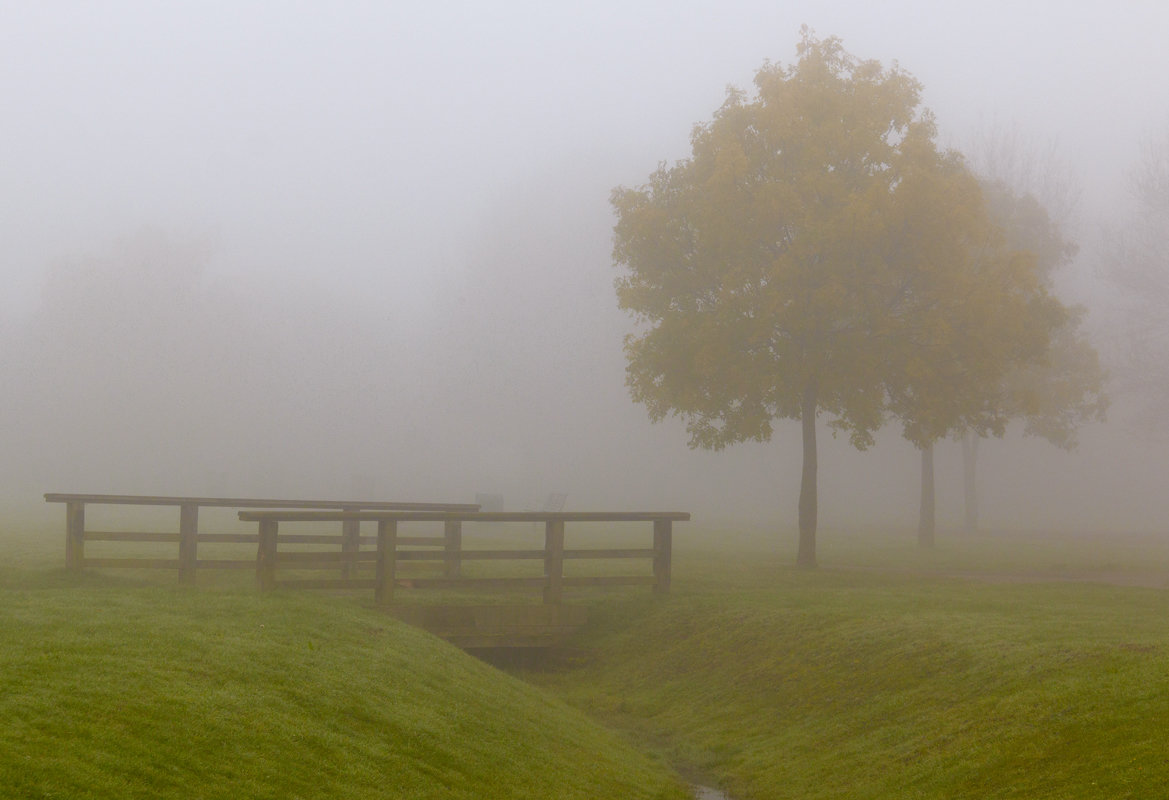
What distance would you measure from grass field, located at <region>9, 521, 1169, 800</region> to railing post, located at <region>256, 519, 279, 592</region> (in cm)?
55

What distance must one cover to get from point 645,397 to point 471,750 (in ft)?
60.6

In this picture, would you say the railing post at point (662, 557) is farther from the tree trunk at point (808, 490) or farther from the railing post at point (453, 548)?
the tree trunk at point (808, 490)

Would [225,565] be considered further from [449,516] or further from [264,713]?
[264,713]

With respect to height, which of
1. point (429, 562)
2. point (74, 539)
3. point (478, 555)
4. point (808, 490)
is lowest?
point (429, 562)

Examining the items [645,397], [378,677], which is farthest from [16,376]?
[378,677]

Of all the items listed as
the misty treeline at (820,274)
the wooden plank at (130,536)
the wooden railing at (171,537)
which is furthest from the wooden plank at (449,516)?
the misty treeline at (820,274)

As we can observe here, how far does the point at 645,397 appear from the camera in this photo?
2892 cm

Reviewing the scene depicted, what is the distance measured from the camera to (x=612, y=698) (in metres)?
16.3

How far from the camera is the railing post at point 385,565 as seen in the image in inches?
714

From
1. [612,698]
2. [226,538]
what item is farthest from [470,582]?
[226,538]

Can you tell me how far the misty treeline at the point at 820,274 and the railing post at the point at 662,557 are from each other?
6.37 meters

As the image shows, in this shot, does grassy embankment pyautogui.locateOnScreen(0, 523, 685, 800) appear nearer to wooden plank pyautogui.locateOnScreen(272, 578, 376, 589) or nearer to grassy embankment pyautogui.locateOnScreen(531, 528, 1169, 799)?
wooden plank pyautogui.locateOnScreen(272, 578, 376, 589)

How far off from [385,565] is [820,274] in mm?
12989

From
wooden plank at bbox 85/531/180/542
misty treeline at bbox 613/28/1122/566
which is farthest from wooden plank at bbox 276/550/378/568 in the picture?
misty treeline at bbox 613/28/1122/566
